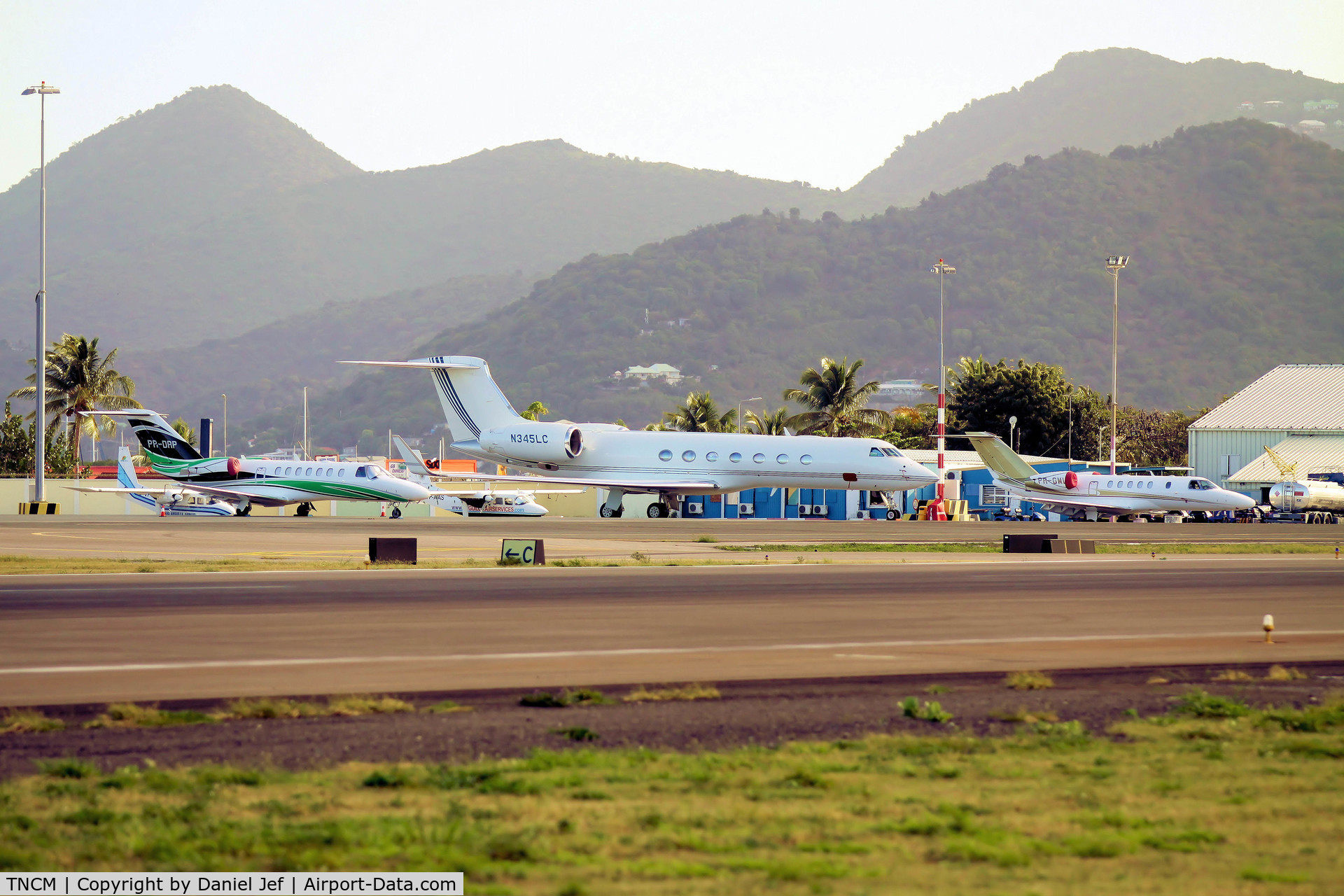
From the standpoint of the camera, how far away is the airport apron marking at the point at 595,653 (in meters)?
12.6

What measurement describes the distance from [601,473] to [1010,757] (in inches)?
1961

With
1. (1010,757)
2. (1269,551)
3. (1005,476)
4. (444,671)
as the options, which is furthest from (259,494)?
(1010,757)

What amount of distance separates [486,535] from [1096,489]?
3710 cm

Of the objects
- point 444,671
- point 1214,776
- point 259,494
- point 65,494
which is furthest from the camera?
point 65,494

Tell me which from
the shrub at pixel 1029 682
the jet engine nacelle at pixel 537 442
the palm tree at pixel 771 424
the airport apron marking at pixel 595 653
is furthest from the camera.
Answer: the palm tree at pixel 771 424

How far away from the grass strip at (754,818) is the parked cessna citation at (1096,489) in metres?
57.5

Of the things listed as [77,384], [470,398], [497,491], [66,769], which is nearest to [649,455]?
[470,398]

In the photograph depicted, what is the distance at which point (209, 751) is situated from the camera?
28.5 ft

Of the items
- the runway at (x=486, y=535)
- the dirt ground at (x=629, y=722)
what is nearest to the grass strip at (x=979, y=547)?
the runway at (x=486, y=535)

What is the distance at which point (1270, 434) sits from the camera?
297 ft

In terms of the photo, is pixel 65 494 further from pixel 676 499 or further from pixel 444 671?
pixel 444 671

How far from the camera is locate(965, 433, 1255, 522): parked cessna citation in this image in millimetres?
64625

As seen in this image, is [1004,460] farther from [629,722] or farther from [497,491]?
[629,722]

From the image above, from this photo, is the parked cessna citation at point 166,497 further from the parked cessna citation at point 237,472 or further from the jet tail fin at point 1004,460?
the jet tail fin at point 1004,460
